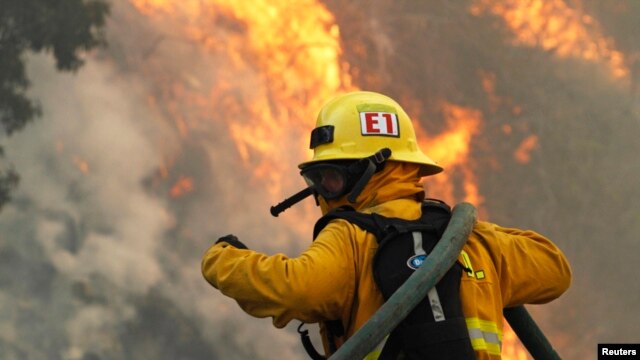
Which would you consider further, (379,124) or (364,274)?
(379,124)

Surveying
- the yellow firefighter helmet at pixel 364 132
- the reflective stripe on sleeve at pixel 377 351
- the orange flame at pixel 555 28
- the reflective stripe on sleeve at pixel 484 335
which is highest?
the orange flame at pixel 555 28

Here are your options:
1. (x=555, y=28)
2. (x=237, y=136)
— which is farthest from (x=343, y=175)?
(x=555, y=28)

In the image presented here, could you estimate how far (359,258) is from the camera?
11.2 ft

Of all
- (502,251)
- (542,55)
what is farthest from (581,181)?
(502,251)

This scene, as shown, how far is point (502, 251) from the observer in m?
3.75

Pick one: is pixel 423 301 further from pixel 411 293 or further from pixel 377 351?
pixel 377 351

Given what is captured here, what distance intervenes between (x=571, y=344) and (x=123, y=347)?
8292 mm

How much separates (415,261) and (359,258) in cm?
22

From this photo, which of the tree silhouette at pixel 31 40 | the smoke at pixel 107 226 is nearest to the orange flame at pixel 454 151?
the smoke at pixel 107 226

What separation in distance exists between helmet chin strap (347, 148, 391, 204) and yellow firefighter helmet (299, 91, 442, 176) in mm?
86

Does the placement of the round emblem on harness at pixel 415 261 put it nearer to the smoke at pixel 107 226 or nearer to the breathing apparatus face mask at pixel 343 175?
the breathing apparatus face mask at pixel 343 175

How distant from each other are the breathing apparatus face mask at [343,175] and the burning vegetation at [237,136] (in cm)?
1089

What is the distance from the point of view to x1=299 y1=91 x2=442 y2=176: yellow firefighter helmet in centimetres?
394

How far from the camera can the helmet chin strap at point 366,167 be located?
374cm
